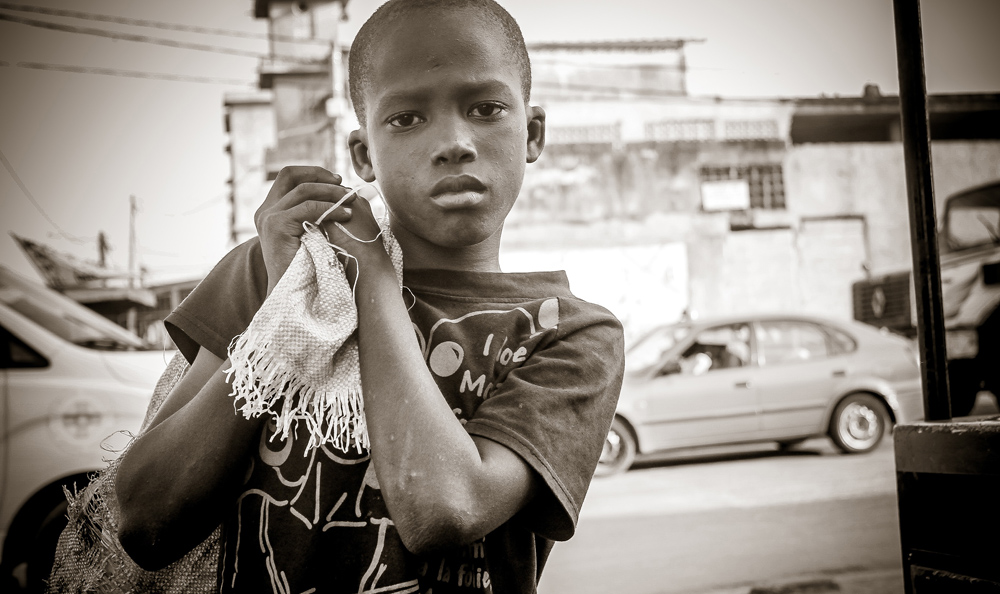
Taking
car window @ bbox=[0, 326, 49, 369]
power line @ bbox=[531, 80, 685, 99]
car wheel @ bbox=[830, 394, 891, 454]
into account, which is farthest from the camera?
power line @ bbox=[531, 80, 685, 99]

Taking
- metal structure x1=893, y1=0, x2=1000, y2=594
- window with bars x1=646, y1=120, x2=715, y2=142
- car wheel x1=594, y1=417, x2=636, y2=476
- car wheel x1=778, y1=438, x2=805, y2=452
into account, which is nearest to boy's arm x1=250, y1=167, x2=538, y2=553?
metal structure x1=893, y1=0, x2=1000, y2=594

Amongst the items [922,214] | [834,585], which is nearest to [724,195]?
[834,585]

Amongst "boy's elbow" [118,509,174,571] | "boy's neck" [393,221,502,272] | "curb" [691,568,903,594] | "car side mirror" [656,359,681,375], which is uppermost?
"boy's neck" [393,221,502,272]

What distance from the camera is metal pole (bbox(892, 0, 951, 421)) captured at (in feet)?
4.26

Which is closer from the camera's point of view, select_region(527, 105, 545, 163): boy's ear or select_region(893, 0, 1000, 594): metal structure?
select_region(893, 0, 1000, 594): metal structure

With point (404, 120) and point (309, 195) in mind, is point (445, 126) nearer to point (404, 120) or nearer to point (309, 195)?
point (404, 120)

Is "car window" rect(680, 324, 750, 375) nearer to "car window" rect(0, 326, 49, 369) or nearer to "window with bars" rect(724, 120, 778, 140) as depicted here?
"car window" rect(0, 326, 49, 369)

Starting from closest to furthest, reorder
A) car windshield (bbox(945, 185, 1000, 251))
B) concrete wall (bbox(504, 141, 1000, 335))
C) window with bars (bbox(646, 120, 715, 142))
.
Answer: car windshield (bbox(945, 185, 1000, 251))
concrete wall (bbox(504, 141, 1000, 335))
window with bars (bbox(646, 120, 715, 142))

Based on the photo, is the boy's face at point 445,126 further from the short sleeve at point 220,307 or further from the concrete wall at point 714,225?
the concrete wall at point 714,225

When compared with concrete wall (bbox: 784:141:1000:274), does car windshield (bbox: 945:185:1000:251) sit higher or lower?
lower

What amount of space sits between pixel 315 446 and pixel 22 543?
3686 millimetres

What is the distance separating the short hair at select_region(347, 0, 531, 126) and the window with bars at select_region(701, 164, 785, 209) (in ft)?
55.7

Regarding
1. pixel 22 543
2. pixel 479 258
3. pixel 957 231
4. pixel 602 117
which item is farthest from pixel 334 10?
pixel 479 258

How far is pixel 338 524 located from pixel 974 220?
9.46 m
